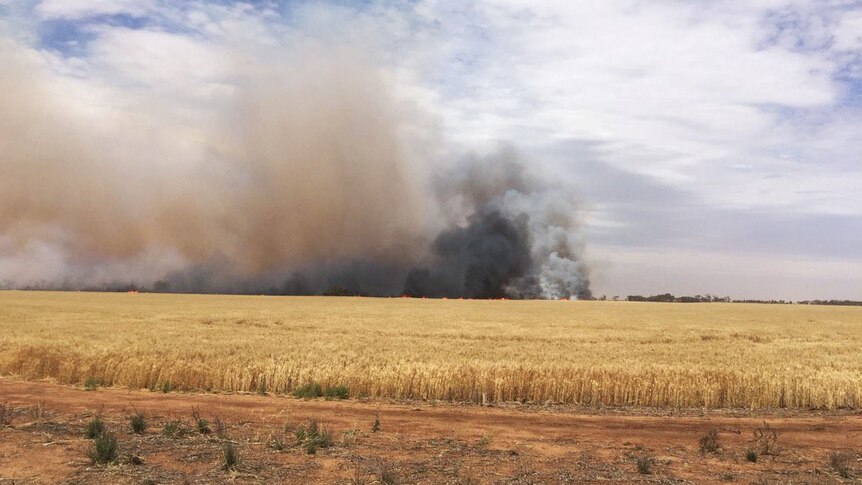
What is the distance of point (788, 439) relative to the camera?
53.9ft

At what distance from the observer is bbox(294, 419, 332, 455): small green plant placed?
43.6 feet

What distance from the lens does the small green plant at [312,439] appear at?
523 inches

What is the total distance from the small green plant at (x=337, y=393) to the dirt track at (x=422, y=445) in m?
0.94

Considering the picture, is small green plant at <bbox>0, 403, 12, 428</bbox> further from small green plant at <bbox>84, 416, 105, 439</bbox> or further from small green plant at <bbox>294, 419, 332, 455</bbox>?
small green plant at <bbox>294, 419, 332, 455</bbox>

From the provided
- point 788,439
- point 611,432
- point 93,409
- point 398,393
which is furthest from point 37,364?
point 788,439

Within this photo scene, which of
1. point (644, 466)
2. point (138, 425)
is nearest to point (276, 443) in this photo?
point (138, 425)

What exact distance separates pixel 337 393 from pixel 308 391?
3.28ft

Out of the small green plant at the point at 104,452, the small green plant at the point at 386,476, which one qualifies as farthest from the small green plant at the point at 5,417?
the small green plant at the point at 386,476

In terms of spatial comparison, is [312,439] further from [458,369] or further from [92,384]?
[92,384]

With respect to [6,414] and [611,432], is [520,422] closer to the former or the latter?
[611,432]

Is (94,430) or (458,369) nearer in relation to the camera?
(94,430)

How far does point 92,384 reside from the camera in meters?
23.5

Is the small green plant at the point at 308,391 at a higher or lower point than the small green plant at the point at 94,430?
lower

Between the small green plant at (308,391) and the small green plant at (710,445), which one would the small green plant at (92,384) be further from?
the small green plant at (710,445)
